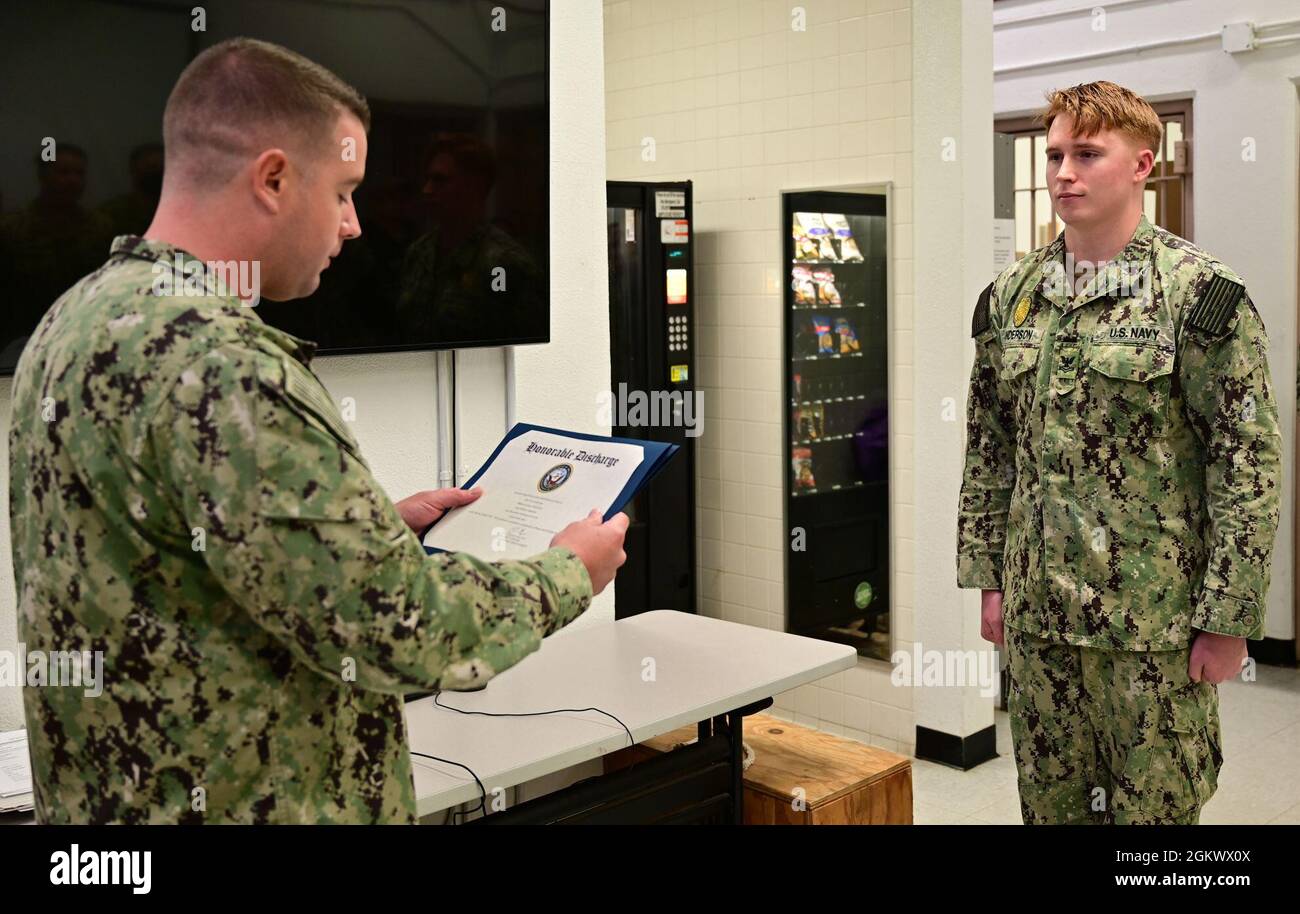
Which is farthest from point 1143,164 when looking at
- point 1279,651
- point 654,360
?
point 1279,651

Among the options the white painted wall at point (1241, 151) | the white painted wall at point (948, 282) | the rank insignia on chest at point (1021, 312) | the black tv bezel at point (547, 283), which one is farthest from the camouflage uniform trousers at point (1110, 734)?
the white painted wall at point (1241, 151)

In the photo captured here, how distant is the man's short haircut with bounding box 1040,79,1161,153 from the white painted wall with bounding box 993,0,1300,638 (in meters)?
3.41

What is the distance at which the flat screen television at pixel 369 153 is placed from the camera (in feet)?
7.38

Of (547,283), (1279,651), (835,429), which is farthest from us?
(1279,651)

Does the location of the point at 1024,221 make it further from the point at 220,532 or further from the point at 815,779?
the point at 220,532

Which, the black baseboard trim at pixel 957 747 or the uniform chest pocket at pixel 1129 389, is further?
the black baseboard trim at pixel 957 747

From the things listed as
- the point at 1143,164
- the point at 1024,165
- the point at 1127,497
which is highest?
the point at 1024,165

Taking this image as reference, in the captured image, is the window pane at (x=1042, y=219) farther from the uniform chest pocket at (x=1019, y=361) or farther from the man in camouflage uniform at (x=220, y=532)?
the man in camouflage uniform at (x=220, y=532)

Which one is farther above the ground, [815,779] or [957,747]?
[815,779]

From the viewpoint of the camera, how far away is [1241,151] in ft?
18.3

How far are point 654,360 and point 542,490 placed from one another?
127 inches

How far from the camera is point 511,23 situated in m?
2.98

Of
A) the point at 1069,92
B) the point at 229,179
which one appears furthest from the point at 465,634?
the point at 1069,92
